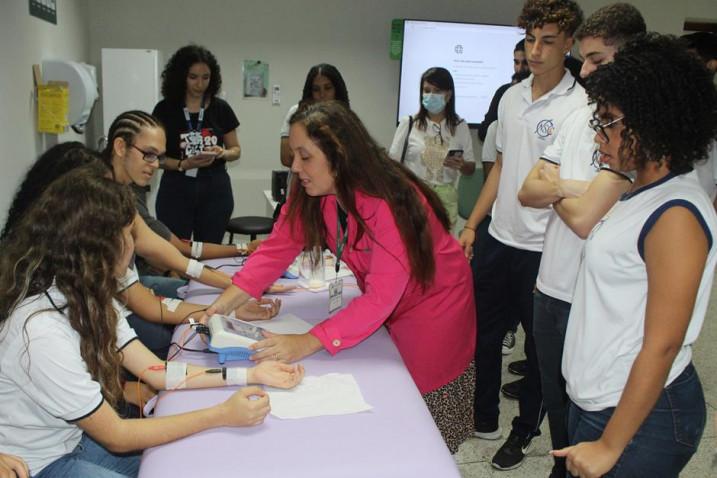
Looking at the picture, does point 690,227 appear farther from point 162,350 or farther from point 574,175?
point 162,350

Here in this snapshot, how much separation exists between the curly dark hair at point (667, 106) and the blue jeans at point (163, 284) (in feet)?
6.12

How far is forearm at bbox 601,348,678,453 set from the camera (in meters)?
1.00

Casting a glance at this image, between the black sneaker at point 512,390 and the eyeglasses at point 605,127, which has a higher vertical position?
the eyeglasses at point 605,127

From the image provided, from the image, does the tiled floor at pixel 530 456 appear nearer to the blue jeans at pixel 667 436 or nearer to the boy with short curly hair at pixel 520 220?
the boy with short curly hair at pixel 520 220

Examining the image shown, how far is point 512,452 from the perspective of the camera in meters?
2.20

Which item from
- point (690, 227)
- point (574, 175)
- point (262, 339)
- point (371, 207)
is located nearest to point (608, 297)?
point (690, 227)

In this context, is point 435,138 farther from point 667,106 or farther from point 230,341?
point 667,106

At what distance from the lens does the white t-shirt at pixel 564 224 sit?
61.2 inches

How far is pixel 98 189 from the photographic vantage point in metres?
1.26

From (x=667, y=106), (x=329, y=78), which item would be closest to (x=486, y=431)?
(x=667, y=106)

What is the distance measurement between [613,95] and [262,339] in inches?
38.5

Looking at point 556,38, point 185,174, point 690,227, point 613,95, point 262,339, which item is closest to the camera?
point 690,227

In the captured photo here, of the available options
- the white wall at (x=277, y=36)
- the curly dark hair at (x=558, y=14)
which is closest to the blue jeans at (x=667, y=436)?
the curly dark hair at (x=558, y=14)

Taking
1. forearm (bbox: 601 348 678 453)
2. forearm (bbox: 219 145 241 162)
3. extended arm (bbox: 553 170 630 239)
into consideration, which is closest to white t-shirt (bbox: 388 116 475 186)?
forearm (bbox: 219 145 241 162)
